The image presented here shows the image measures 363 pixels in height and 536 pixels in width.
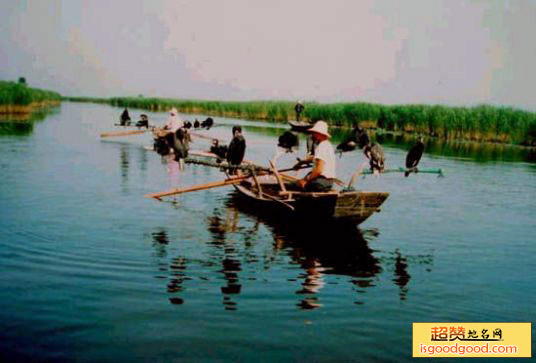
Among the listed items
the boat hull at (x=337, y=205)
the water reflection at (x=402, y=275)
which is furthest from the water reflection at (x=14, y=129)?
the water reflection at (x=402, y=275)

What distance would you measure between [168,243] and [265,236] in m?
1.87

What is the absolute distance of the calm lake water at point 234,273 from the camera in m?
5.41

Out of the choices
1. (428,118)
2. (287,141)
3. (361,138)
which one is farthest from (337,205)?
(428,118)

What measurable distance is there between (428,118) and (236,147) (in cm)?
3011

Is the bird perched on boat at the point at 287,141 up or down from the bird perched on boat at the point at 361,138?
down

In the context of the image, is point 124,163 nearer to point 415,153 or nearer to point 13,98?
point 415,153

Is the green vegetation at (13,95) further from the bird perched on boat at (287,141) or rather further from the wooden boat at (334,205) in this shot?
the wooden boat at (334,205)

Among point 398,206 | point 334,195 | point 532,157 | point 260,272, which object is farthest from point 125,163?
point 532,157

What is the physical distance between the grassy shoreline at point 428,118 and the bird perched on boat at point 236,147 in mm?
21435

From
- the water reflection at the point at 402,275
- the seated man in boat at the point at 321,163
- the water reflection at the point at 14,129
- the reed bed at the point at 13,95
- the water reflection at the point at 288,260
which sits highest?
the reed bed at the point at 13,95

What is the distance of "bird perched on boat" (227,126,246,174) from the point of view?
11789mm

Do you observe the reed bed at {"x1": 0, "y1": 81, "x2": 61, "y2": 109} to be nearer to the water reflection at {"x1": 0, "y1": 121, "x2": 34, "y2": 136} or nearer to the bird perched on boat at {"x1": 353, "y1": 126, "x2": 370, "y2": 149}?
the water reflection at {"x1": 0, "y1": 121, "x2": 34, "y2": 136}

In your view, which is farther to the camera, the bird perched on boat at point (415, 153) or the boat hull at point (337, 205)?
the bird perched on boat at point (415, 153)

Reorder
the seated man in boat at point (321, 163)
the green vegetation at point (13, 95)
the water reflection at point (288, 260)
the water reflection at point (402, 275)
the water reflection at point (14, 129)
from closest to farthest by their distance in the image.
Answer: the water reflection at point (288, 260), the water reflection at point (402, 275), the seated man in boat at point (321, 163), the water reflection at point (14, 129), the green vegetation at point (13, 95)
